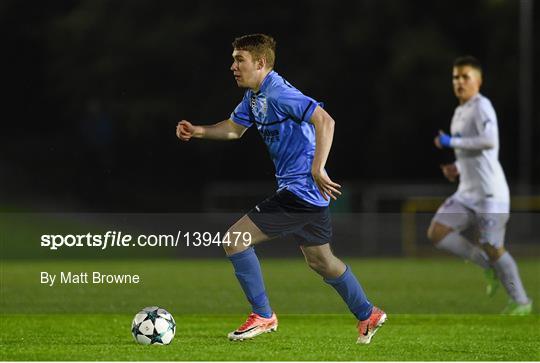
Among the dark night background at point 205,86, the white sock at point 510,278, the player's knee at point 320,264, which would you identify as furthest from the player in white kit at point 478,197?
the dark night background at point 205,86

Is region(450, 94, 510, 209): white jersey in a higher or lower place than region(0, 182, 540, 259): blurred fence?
lower

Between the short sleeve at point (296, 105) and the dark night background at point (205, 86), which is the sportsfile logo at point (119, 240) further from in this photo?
the dark night background at point (205, 86)

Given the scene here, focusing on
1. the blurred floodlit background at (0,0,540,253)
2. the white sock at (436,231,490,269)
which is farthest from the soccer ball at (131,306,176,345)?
the blurred floodlit background at (0,0,540,253)

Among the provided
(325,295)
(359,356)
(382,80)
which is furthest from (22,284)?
(382,80)

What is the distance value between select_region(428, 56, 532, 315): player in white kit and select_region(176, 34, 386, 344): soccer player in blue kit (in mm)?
2908

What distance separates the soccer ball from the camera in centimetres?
794

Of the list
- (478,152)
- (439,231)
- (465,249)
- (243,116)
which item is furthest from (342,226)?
(243,116)

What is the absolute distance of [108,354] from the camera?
24.7 feet

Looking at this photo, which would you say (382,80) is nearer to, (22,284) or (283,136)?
(22,284)

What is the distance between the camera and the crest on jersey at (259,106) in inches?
323

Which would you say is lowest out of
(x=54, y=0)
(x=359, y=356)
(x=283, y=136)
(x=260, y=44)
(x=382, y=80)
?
(x=359, y=356)

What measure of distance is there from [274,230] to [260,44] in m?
1.23

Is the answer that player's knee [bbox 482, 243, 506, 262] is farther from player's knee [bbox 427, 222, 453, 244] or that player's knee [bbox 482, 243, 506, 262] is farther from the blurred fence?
the blurred fence

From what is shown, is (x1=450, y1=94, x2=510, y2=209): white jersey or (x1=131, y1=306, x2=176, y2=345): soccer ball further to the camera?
(x1=450, y1=94, x2=510, y2=209): white jersey
